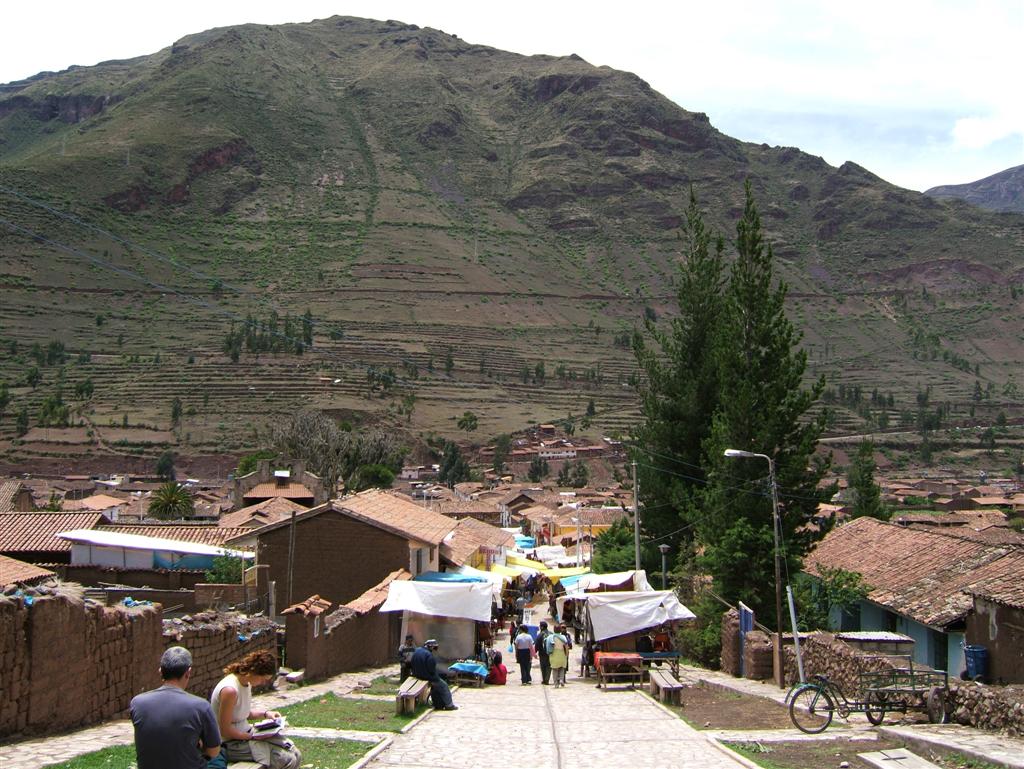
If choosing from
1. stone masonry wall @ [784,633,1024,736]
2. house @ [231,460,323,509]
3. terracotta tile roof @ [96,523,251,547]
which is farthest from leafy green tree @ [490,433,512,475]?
stone masonry wall @ [784,633,1024,736]

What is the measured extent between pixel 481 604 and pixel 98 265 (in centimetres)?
14022

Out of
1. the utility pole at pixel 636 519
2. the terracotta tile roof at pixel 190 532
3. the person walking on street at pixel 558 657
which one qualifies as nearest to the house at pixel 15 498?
the terracotta tile roof at pixel 190 532

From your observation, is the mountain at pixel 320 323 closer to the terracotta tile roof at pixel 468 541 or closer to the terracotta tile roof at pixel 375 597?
the terracotta tile roof at pixel 468 541

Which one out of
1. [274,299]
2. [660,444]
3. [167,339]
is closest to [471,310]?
[274,299]

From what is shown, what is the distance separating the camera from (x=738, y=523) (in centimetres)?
2747

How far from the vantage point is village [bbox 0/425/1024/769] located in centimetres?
1151

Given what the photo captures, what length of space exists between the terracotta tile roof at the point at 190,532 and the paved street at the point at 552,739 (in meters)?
19.4

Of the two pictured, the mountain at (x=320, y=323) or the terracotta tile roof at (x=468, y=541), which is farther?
the mountain at (x=320, y=323)

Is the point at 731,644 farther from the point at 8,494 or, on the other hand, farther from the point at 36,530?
the point at 8,494

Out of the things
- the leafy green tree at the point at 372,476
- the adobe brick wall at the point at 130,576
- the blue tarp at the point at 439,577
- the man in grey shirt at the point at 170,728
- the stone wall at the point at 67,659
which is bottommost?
the leafy green tree at the point at 372,476

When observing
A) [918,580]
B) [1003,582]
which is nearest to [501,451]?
[918,580]

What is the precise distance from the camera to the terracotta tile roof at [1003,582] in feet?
63.6

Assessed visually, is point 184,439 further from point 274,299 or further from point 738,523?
point 738,523

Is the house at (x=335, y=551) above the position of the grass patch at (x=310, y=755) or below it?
below
